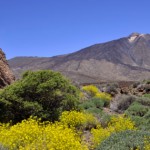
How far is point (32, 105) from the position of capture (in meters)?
14.9

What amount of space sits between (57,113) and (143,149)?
5.91 meters

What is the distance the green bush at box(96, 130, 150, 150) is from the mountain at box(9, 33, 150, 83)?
9473cm

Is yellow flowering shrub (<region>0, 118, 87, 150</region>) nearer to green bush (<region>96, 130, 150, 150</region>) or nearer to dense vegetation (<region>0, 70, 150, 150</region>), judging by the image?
dense vegetation (<region>0, 70, 150, 150</region>)

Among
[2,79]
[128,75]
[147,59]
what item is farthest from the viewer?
[147,59]

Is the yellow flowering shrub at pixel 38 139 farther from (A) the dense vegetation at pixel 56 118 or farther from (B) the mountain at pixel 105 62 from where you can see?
(B) the mountain at pixel 105 62

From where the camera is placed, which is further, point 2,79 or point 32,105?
point 2,79

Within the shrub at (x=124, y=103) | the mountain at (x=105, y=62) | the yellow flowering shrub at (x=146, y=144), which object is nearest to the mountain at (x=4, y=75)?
the shrub at (x=124, y=103)

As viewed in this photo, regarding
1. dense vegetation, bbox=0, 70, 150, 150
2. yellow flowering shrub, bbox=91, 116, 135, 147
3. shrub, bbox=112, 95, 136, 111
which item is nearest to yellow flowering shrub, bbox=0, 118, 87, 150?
dense vegetation, bbox=0, 70, 150, 150

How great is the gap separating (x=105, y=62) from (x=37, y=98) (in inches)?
5093

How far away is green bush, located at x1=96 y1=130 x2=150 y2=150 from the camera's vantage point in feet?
33.4

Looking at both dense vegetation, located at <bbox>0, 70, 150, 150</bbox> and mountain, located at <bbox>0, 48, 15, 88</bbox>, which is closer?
dense vegetation, located at <bbox>0, 70, 150, 150</bbox>

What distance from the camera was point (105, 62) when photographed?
14425 cm

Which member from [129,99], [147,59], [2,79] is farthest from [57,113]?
[147,59]

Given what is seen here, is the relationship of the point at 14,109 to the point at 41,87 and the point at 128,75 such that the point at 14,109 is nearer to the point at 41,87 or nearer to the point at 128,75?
the point at 41,87
